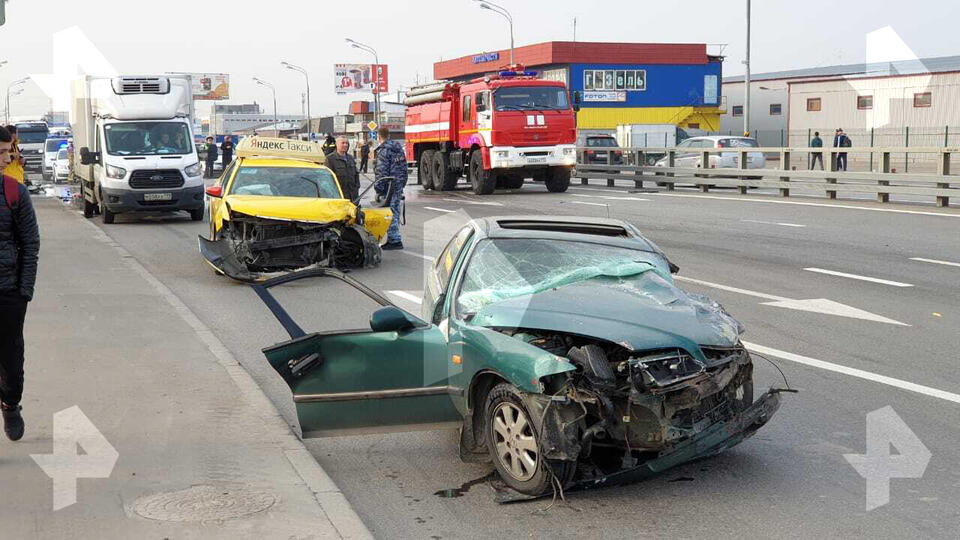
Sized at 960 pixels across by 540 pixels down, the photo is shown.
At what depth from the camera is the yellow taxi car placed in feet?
45.4

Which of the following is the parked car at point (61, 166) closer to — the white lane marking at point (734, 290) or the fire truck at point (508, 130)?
the fire truck at point (508, 130)

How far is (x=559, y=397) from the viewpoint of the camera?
535 cm

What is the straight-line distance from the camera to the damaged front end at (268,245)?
45.3ft

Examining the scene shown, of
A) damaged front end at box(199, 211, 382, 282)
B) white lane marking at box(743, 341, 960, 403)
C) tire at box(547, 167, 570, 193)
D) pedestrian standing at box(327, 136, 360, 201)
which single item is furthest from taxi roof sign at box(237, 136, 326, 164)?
tire at box(547, 167, 570, 193)

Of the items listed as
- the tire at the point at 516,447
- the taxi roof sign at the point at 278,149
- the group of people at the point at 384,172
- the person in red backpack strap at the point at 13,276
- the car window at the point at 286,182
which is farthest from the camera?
the group of people at the point at 384,172

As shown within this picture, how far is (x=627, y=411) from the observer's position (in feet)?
17.7

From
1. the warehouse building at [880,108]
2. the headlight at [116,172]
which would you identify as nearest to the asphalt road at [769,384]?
the headlight at [116,172]

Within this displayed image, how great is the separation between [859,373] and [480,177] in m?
23.0

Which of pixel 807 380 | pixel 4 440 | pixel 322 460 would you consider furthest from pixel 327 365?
pixel 807 380

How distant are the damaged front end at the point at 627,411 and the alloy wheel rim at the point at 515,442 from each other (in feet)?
0.37

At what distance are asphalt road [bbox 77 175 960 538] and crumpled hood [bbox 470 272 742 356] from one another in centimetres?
81

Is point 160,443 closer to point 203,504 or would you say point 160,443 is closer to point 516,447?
point 203,504

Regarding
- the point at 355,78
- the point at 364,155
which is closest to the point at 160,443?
the point at 364,155

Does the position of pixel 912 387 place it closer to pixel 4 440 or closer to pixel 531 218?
pixel 531 218
